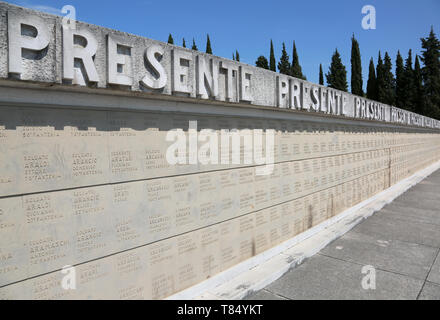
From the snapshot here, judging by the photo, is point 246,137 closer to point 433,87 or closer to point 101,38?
point 101,38

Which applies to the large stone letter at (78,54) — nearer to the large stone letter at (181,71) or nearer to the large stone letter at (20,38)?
the large stone letter at (20,38)

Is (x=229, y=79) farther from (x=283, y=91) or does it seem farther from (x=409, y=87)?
(x=409, y=87)

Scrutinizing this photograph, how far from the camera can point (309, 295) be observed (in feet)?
11.2

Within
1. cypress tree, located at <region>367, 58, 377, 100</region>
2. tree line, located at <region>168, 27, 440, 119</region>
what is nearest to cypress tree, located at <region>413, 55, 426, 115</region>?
tree line, located at <region>168, 27, 440, 119</region>

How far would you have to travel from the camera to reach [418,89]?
37.2 metres

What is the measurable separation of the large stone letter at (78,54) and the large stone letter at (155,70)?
0.45 meters

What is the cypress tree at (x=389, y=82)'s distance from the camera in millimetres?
40156

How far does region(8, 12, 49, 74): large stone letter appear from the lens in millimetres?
1882

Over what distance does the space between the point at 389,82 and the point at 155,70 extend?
46.7 metres

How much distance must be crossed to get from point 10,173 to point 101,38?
1.20 meters

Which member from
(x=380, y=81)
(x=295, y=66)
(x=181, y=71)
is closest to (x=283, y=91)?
(x=181, y=71)

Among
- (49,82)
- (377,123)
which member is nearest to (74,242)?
(49,82)

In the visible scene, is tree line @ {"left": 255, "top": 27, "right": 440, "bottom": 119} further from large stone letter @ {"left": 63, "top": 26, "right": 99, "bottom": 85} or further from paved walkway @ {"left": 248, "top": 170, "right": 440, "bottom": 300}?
large stone letter @ {"left": 63, "top": 26, "right": 99, "bottom": 85}

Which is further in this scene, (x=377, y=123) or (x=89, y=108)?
(x=377, y=123)
